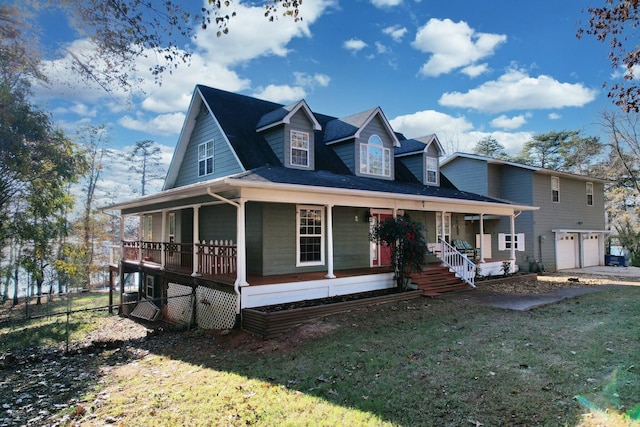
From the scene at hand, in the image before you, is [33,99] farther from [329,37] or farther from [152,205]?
[329,37]

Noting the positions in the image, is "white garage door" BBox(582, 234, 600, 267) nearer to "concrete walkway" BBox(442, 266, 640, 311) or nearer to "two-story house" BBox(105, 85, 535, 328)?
"concrete walkway" BBox(442, 266, 640, 311)

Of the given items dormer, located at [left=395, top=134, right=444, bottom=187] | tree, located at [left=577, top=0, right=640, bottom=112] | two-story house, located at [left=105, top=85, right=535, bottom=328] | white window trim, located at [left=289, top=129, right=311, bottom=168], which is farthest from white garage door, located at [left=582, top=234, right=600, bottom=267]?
tree, located at [left=577, top=0, right=640, bottom=112]

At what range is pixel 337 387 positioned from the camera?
5012 millimetres

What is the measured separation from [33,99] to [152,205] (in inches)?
336

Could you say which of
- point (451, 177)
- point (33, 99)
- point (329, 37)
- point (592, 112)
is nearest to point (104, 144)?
point (33, 99)

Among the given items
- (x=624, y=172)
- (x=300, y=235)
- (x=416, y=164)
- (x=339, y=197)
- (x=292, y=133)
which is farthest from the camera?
(x=624, y=172)

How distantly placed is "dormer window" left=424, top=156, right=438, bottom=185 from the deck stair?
5.20 metres

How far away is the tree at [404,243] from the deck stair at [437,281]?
614mm

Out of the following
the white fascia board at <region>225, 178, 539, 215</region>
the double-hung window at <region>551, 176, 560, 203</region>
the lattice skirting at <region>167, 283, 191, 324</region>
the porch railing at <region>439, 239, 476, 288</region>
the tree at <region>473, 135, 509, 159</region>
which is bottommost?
the lattice skirting at <region>167, 283, 191, 324</region>

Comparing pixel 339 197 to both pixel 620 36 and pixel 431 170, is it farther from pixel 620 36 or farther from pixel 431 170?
pixel 431 170

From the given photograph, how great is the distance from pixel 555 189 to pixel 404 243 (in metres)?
15.7

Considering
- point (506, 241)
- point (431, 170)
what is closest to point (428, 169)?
point (431, 170)

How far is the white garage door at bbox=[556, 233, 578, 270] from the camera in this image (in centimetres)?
2165

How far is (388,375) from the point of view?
208 inches
